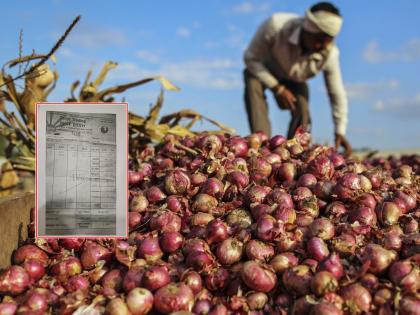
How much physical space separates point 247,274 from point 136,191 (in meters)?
0.89

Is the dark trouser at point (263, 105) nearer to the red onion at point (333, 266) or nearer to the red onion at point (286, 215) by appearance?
the red onion at point (286, 215)

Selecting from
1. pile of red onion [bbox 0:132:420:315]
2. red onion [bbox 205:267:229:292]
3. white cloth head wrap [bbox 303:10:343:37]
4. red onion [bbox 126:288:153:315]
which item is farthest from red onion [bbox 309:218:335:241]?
white cloth head wrap [bbox 303:10:343:37]

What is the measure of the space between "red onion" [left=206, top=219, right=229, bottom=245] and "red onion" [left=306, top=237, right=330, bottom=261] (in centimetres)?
30

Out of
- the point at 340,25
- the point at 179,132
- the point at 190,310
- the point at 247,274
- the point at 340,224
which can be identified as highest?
the point at 340,25

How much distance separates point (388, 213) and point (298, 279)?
0.58m

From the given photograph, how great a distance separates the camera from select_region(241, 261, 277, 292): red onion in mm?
1378

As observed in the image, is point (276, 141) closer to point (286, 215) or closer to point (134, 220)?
point (286, 215)

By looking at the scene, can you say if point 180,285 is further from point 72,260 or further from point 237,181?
point 237,181

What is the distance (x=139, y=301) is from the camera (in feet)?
4.44

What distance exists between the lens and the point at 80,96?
3496mm

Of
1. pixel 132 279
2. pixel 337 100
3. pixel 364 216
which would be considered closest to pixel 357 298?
pixel 364 216

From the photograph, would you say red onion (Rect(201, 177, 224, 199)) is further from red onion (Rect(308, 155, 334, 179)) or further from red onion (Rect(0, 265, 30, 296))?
red onion (Rect(0, 265, 30, 296))

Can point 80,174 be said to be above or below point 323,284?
above

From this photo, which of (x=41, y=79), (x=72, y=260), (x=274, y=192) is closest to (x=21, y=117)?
(x=41, y=79)
